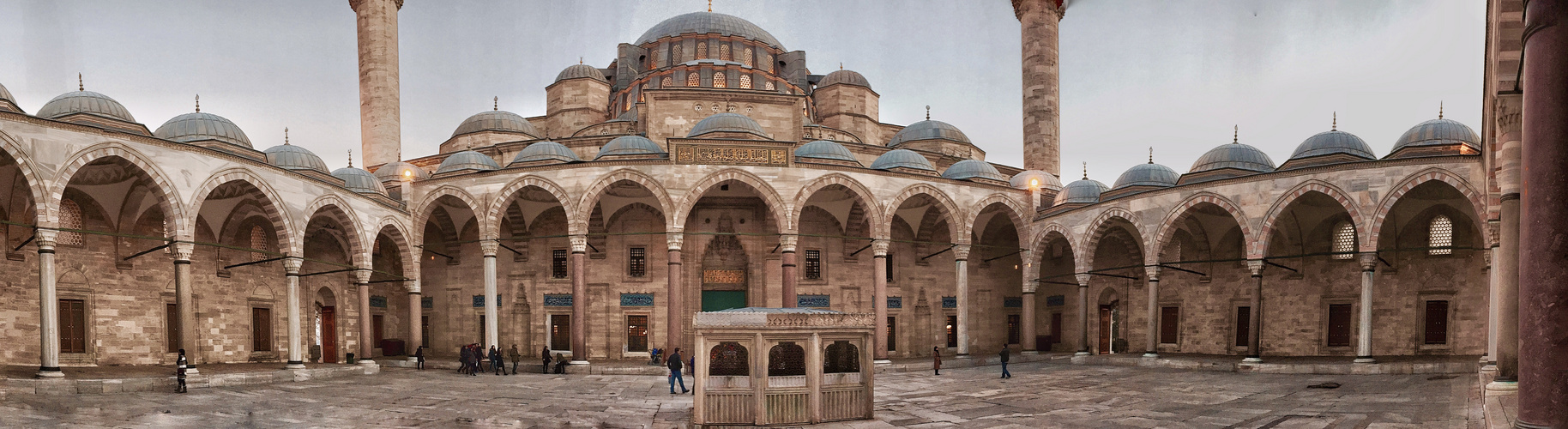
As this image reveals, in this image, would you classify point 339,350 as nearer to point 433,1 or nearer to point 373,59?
point 373,59

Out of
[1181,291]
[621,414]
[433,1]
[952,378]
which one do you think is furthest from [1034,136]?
[433,1]

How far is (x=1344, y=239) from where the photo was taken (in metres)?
20.4

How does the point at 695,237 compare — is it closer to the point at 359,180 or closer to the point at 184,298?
the point at 359,180

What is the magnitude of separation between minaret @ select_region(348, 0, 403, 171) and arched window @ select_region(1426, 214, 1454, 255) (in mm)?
27609

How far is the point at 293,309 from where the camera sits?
18.0 m

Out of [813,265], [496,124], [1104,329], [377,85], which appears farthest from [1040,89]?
[377,85]

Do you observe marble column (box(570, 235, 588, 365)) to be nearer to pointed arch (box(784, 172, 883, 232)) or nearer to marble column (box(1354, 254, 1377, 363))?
pointed arch (box(784, 172, 883, 232))

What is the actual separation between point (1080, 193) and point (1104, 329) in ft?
13.8

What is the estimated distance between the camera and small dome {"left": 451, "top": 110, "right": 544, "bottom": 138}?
96.1 ft

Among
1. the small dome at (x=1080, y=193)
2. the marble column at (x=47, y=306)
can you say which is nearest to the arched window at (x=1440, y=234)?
the small dome at (x=1080, y=193)

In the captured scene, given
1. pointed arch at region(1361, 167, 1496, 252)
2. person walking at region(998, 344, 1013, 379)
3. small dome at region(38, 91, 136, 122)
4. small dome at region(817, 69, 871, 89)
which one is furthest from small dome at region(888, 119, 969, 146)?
small dome at region(38, 91, 136, 122)

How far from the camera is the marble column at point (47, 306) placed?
13672 millimetres

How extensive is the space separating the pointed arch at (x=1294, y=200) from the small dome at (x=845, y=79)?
1590 centimetres

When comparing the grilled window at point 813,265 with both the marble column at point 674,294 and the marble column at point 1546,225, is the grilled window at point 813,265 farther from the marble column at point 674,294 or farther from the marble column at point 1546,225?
the marble column at point 1546,225
